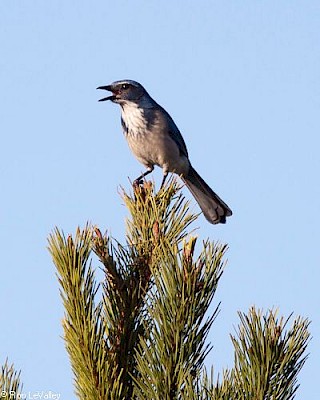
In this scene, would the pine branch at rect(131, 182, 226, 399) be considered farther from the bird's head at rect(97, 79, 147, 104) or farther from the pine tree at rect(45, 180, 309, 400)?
the bird's head at rect(97, 79, 147, 104)

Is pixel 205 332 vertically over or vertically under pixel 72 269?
under

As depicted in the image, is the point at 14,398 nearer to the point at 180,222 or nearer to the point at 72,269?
the point at 72,269

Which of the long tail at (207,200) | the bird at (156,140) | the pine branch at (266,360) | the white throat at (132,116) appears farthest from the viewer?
the white throat at (132,116)

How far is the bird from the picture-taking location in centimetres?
830

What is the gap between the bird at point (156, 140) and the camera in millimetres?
8305

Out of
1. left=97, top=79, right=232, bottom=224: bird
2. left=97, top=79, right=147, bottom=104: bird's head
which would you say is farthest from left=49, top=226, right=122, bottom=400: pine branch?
left=97, top=79, right=147, bottom=104: bird's head

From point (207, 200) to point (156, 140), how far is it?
0.80 metres

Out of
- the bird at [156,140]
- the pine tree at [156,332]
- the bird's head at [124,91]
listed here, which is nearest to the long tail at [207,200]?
the bird at [156,140]

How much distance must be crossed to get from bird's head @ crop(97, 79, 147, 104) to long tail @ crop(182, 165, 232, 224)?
986mm

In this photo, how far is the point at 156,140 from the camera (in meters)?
8.40

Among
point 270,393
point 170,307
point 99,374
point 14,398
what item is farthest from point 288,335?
point 14,398

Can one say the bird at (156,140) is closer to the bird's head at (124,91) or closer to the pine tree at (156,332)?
the bird's head at (124,91)

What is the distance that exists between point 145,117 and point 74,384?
5990 millimetres

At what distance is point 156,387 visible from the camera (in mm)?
2607
